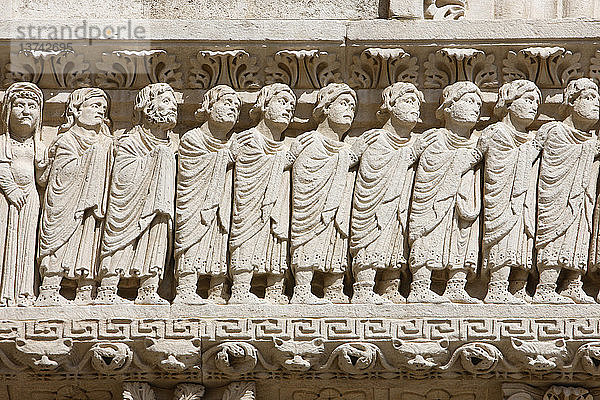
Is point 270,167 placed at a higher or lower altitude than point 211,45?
lower

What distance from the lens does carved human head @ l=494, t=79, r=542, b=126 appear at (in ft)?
29.6

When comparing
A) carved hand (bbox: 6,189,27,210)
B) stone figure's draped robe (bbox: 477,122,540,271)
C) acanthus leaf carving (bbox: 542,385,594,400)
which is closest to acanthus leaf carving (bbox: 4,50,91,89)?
carved hand (bbox: 6,189,27,210)

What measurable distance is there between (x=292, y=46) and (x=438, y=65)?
72 centimetres

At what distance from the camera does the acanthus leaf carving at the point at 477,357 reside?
865 centimetres

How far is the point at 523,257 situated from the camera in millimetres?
8812

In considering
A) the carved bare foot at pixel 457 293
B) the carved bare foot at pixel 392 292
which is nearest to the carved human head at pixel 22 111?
the carved bare foot at pixel 392 292

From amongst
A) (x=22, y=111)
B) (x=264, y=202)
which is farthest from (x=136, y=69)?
(x=264, y=202)

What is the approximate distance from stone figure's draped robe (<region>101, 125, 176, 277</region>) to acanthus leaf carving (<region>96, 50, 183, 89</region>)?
36 cm

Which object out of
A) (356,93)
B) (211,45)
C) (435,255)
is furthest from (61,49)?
(435,255)

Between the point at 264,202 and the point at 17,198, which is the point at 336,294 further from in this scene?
the point at 17,198

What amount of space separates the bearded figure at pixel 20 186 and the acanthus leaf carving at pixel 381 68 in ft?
5.08

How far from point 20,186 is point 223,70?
1130 mm

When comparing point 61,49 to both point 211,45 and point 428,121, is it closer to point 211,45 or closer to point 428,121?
point 211,45

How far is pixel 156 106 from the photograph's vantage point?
9078mm
